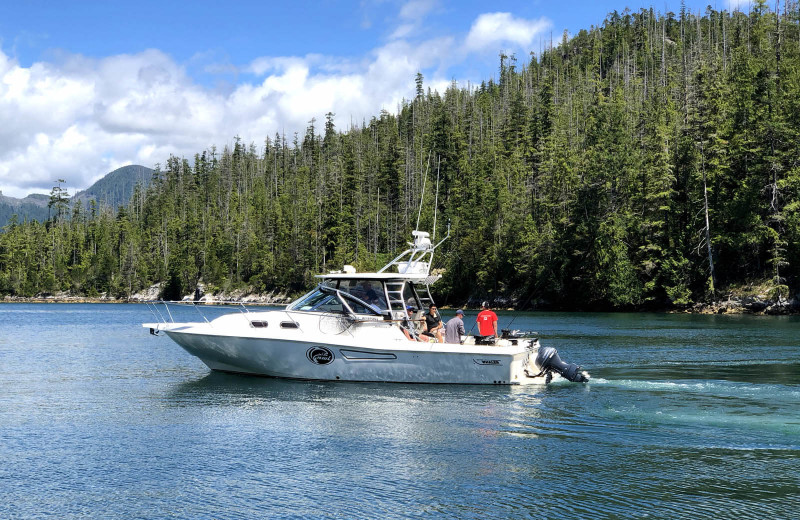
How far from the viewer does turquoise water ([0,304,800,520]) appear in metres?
9.44

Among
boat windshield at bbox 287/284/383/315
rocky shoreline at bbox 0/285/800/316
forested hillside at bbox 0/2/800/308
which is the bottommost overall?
rocky shoreline at bbox 0/285/800/316

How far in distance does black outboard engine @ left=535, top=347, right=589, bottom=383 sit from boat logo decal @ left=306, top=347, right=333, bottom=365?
5450 mm

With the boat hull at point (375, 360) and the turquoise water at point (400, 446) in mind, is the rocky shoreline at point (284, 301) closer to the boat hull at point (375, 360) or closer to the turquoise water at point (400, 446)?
the boat hull at point (375, 360)

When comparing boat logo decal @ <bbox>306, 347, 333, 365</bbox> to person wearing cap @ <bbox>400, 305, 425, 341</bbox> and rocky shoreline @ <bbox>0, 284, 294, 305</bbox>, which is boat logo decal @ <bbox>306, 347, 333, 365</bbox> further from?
rocky shoreline @ <bbox>0, 284, 294, 305</bbox>

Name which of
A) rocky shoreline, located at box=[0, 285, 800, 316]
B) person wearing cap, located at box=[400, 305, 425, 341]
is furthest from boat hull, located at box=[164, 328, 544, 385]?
rocky shoreline, located at box=[0, 285, 800, 316]

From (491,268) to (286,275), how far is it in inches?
1376

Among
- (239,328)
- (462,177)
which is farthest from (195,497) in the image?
(462,177)

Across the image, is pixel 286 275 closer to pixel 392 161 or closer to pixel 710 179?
pixel 392 161

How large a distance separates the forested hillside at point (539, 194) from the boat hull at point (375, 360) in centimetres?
3957

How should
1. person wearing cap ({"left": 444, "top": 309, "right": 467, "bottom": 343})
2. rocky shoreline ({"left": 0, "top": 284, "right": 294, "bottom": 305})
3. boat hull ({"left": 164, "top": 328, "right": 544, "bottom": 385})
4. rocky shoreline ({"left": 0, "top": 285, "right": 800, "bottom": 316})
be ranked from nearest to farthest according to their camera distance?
boat hull ({"left": 164, "top": 328, "right": 544, "bottom": 385}), person wearing cap ({"left": 444, "top": 309, "right": 467, "bottom": 343}), rocky shoreline ({"left": 0, "top": 285, "right": 800, "bottom": 316}), rocky shoreline ({"left": 0, "top": 284, "right": 294, "bottom": 305})

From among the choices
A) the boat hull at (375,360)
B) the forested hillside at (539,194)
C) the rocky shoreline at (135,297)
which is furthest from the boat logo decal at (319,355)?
the rocky shoreline at (135,297)

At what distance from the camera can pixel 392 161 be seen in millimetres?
110062

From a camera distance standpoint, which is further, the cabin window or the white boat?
the cabin window

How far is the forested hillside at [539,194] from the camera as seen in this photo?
56594 mm
